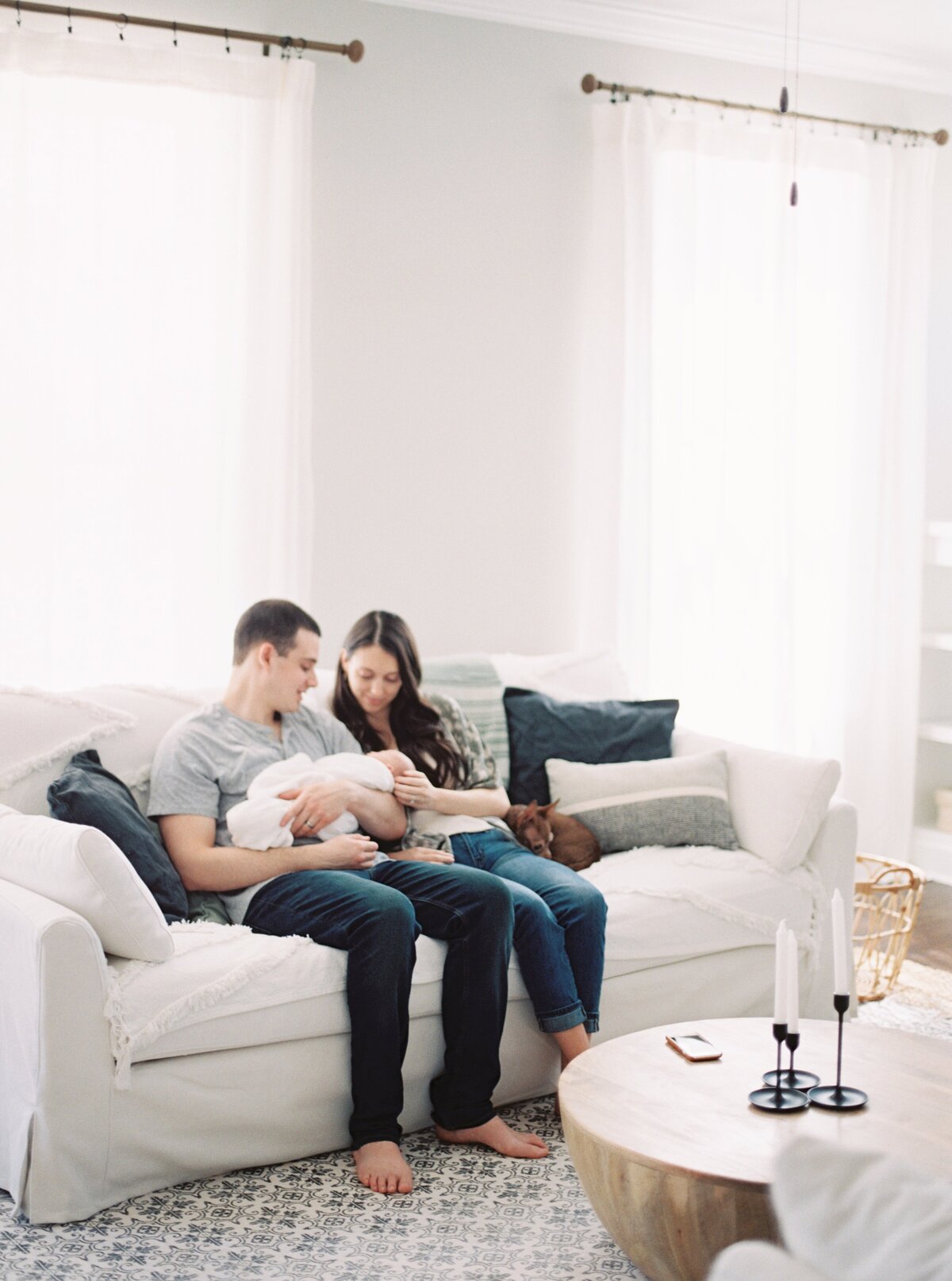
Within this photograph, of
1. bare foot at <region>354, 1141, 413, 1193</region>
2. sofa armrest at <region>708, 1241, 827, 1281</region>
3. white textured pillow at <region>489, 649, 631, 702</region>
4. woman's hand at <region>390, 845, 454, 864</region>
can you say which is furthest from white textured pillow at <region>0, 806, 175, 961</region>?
sofa armrest at <region>708, 1241, 827, 1281</region>

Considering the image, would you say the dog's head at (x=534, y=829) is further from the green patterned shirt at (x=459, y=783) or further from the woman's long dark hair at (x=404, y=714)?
the woman's long dark hair at (x=404, y=714)

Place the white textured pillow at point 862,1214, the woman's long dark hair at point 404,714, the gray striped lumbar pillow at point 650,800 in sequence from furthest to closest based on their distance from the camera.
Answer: the gray striped lumbar pillow at point 650,800
the woman's long dark hair at point 404,714
the white textured pillow at point 862,1214

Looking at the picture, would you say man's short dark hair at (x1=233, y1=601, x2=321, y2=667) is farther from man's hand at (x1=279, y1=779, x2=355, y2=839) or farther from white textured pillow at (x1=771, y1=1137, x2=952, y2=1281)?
white textured pillow at (x1=771, y1=1137, x2=952, y2=1281)

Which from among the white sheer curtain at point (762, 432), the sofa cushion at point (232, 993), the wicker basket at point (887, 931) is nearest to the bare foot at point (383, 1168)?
the sofa cushion at point (232, 993)

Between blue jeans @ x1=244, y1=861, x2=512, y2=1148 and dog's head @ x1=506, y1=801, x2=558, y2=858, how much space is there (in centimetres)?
48

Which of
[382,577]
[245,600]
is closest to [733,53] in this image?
[382,577]

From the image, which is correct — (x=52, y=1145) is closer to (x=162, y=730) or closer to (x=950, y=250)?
(x=162, y=730)

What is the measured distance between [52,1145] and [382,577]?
2.09 m

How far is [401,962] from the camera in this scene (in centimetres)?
251

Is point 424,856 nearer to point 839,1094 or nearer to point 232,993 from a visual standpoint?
point 232,993

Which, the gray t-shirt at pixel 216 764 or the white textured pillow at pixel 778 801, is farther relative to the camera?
the white textured pillow at pixel 778 801

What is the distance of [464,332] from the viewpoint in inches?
160

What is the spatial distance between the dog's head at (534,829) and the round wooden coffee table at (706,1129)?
2.74 feet

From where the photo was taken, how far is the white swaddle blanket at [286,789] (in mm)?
2695
